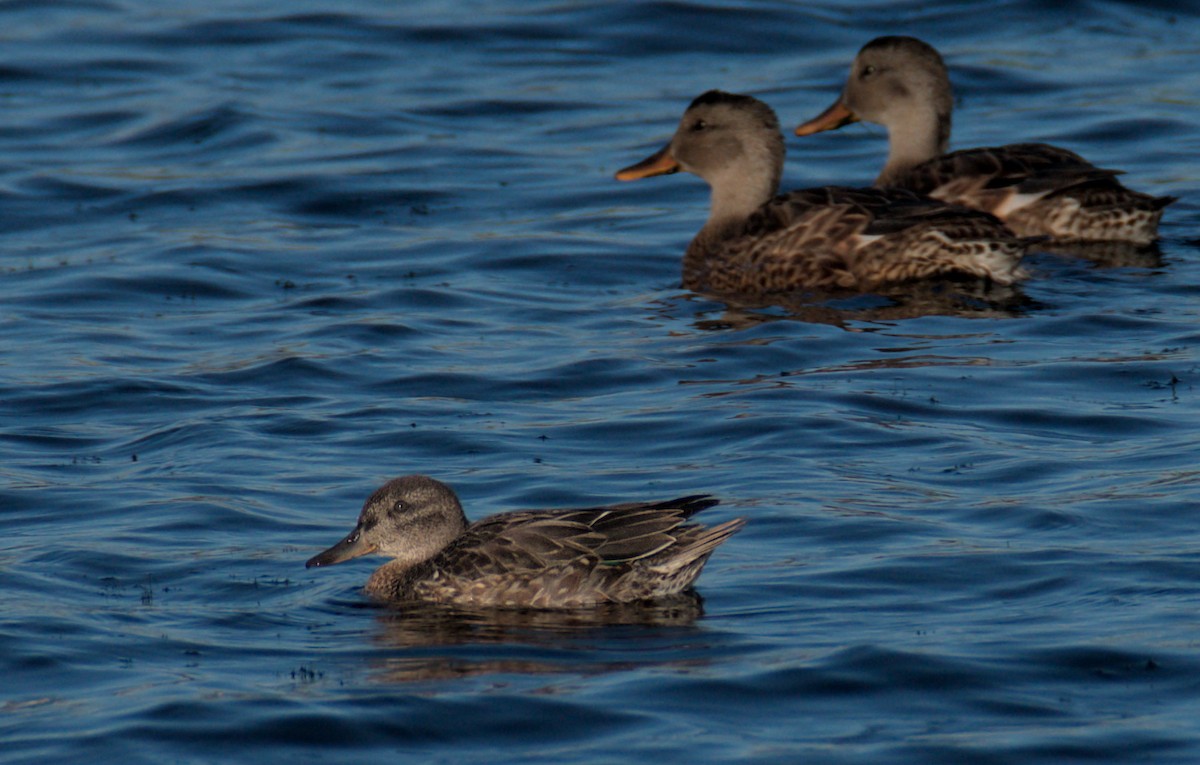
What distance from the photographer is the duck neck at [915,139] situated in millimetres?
15828

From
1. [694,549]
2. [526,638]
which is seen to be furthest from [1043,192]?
[526,638]

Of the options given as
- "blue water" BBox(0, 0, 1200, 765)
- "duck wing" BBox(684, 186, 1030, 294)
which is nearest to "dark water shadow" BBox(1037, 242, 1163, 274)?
"blue water" BBox(0, 0, 1200, 765)

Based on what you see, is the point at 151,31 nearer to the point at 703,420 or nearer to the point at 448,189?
the point at 448,189

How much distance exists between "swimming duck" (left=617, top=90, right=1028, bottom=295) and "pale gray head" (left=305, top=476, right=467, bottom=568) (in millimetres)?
5627

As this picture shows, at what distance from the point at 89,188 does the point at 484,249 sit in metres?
4.34

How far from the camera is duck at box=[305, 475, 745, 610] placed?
27.3 feet

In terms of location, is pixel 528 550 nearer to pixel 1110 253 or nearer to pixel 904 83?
pixel 1110 253

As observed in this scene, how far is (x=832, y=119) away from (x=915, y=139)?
938 mm

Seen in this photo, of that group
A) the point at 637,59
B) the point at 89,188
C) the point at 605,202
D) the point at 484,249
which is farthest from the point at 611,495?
the point at 637,59

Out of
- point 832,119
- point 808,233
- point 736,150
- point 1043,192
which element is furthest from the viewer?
point 832,119

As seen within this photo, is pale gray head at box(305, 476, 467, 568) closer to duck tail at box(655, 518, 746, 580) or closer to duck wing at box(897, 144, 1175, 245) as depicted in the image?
duck tail at box(655, 518, 746, 580)

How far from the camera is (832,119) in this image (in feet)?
54.4

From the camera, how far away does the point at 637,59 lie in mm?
22609

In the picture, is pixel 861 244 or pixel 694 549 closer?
pixel 694 549
